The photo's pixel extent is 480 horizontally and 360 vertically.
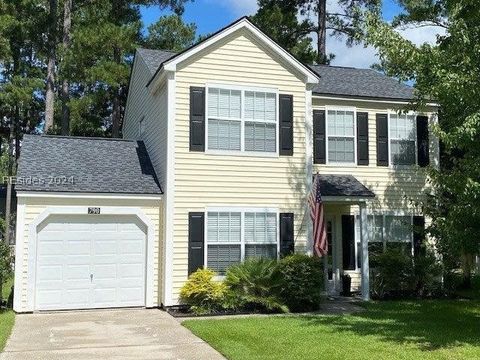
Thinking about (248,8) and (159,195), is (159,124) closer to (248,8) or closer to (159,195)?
(159,195)

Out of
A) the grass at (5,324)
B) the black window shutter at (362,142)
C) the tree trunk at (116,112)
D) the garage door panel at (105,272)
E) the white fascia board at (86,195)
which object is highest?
the tree trunk at (116,112)

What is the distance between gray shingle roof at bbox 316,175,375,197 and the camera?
14.9 meters

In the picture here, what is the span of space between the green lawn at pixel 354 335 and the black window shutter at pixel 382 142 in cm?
500

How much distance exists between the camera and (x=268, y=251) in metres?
14.2

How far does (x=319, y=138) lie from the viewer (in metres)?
16.1

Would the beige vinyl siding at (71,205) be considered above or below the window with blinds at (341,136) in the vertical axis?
below

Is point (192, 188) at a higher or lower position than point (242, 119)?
lower

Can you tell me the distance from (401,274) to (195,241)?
605 centimetres

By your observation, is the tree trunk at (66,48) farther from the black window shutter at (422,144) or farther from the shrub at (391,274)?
the shrub at (391,274)

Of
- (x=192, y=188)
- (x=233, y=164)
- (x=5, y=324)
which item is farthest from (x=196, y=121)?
(x=5, y=324)

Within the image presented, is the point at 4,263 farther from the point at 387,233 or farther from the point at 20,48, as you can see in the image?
the point at 20,48

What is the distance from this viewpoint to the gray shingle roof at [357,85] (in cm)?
1662

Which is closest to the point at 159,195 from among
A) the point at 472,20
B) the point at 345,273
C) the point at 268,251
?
the point at 268,251

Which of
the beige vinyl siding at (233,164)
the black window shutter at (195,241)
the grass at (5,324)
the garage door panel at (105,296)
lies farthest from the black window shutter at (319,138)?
the grass at (5,324)
